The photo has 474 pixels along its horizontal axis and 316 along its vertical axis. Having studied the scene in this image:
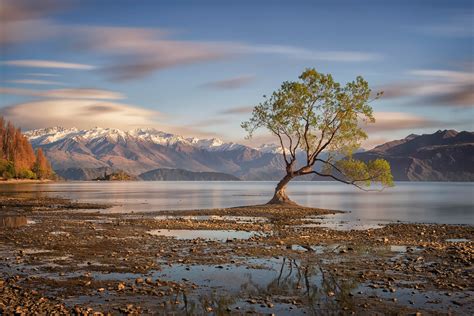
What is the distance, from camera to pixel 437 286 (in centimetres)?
2036

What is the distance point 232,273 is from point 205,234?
16659 mm

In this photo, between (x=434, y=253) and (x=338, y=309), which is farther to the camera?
(x=434, y=253)

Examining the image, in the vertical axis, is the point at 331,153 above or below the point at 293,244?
above

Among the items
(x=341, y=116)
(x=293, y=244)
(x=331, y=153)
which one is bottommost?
(x=293, y=244)

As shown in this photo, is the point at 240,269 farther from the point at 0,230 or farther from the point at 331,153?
the point at 331,153

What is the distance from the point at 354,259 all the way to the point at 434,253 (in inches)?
243

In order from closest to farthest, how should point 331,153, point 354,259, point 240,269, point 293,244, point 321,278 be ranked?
point 321,278
point 240,269
point 354,259
point 293,244
point 331,153

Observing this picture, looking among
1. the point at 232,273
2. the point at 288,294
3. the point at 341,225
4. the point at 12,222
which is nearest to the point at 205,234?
the point at 232,273

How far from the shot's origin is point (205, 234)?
39.3 m

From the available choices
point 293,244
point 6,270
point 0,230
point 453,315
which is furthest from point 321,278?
point 0,230

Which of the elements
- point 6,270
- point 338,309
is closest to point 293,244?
point 338,309

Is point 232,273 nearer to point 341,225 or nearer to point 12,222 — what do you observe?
point 341,225

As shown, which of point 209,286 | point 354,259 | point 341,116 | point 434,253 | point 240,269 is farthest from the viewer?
point 341,116

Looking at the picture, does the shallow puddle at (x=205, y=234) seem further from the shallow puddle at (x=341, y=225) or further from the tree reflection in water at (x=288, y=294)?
the tree reflection in water at (x=288, y=294)
